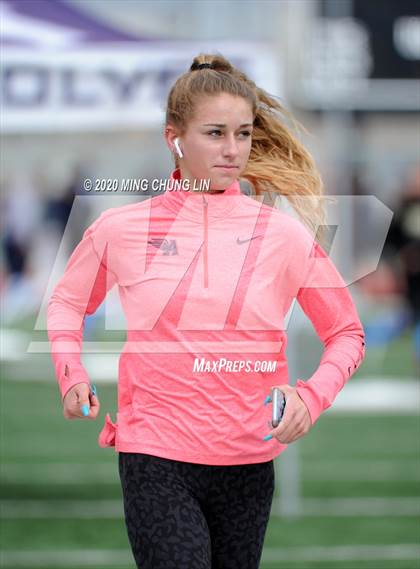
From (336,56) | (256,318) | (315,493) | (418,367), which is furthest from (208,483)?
(336,56)

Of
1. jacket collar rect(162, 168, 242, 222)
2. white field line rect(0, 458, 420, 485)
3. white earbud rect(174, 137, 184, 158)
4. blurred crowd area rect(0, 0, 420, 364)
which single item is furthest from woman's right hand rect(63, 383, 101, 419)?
white field line rect(0, 458, 420, 485)

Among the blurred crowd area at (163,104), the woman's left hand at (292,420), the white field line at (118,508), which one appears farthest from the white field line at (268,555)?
the woman's left hand at (292,420)

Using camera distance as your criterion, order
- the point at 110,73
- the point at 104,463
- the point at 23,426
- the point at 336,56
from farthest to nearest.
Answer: the point at 336,56 → the point at 23,426 → the point at 104,463 → the point at 110,73

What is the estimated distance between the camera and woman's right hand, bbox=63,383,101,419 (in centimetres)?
341

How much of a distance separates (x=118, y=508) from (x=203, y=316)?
419 cm

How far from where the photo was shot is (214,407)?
11.3 feet

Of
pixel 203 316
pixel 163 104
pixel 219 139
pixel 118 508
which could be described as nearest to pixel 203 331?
pixel 203 316

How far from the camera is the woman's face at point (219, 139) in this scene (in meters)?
3.56

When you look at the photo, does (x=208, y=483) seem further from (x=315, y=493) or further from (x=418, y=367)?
(x=418, y=367)

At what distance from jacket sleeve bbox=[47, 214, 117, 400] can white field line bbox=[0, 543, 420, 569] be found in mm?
2764

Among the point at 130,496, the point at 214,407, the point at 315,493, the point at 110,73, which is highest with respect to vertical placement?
the point at 110,73

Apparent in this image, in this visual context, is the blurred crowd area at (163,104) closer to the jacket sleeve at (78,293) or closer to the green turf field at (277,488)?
the jacket sleeve at (78,293)

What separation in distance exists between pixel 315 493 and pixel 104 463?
1617mm

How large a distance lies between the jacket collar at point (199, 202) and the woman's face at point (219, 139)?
0.12 feet
